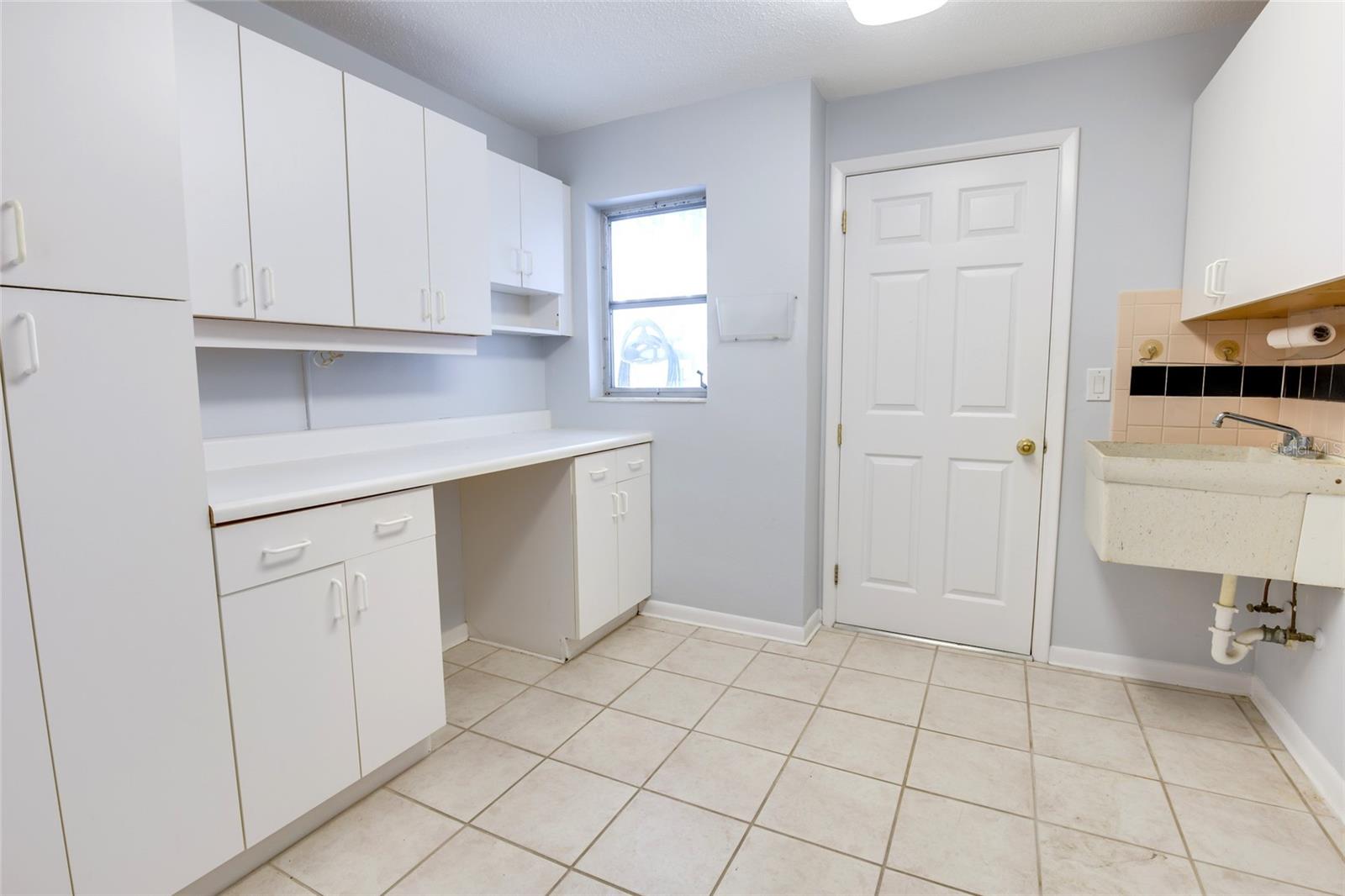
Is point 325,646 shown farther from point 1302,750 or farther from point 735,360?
point 1302,750

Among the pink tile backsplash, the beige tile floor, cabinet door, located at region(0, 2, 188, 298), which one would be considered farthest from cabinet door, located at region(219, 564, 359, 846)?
the pink tile backsplash

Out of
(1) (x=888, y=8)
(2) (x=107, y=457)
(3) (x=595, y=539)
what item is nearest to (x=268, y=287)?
(2) (x=107, y=457)

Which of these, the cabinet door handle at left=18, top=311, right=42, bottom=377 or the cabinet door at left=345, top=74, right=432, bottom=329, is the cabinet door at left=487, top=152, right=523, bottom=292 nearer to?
the cabinet door at left=345, top=74, right=432, bottom=329

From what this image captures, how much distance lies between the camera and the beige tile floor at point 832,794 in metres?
1.47

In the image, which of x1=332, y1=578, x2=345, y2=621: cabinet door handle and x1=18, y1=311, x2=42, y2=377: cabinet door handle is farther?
x1=332, y1=578, x2=345, y2=621: cabinet door handle

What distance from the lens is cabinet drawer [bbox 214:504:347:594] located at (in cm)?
138

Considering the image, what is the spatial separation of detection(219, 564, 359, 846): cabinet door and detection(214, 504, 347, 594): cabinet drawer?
28 millimetres

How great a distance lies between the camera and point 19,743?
1.09 metres

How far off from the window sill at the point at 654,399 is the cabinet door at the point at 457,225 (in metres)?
0.81

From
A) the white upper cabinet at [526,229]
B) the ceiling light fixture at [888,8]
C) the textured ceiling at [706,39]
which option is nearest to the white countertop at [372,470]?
the white upper cabinet at [526,229]

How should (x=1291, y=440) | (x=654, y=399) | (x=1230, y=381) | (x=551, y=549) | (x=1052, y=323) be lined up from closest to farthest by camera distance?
(x=1291, y=440)
(x=1230, y=381)
(x=1052, y=323)
(x=551, y=549)
(x=654, y=399)

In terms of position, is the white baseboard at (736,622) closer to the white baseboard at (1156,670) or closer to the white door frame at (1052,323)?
the white door frame at (1052,323)

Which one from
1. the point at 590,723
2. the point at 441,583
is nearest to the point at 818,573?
the point at 590,723

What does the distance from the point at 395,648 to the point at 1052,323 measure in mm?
2585
